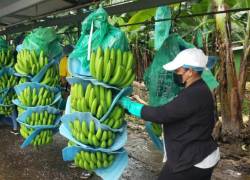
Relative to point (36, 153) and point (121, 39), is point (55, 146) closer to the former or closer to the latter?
point (36, 153)

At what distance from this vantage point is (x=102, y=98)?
2.73 metres

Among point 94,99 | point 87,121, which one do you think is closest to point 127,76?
point 94,99

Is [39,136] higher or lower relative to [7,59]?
lower

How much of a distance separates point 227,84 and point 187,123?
11.1ft

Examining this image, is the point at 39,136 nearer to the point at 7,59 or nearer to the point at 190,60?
the point at 190,60

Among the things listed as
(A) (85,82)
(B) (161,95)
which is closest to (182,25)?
(B) (161,95)

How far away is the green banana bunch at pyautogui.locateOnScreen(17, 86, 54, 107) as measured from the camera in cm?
385

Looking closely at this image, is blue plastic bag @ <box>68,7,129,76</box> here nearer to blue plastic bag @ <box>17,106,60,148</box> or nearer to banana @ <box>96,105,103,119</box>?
banana @ <box>96,105,103,119</box>

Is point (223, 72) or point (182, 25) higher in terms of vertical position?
point (182, 25)

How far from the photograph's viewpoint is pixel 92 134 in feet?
8.96

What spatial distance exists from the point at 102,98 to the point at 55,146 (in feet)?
10.7

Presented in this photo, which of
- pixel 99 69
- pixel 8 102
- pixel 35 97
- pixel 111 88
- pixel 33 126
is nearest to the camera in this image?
pixel 99 69

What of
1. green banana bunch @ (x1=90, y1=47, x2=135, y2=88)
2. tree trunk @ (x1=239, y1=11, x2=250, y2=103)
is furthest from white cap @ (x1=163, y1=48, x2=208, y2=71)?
tree trunk @ (x1=239, y1=11, x2=250, y2=103)

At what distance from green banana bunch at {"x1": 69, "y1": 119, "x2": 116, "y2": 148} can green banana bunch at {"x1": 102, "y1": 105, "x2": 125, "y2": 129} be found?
0.19 feet
